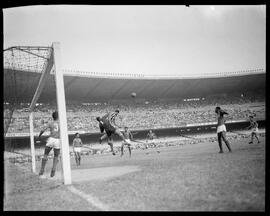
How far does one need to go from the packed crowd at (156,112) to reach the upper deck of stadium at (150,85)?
1.14 meters

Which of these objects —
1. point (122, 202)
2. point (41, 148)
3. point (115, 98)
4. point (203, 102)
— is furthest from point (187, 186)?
point (203, 102)

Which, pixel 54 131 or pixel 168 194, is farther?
pixel 54 131

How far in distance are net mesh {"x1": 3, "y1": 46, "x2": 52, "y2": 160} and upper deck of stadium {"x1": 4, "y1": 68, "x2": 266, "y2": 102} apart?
7.54 metres

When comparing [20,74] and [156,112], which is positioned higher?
[20,74]

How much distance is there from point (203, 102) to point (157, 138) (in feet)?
36.3

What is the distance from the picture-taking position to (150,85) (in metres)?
41.9

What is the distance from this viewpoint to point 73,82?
36.9 metres

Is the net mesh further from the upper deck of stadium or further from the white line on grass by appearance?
the upper deck of stadium

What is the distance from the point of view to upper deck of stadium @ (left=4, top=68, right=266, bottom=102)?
37.3 m

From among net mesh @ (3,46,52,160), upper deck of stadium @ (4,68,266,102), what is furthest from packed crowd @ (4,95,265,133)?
net mesh @ (3,46,52,160)

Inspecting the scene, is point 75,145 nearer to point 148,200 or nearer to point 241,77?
point 148,200

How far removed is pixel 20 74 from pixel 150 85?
21.8 m

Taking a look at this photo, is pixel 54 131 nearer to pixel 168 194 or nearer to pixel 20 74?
pixel 168 194

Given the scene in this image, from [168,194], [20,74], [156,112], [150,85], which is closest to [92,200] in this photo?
[168,194]
